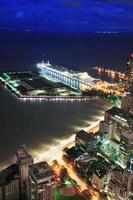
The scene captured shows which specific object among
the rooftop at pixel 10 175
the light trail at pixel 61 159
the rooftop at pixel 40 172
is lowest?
the light trail at pixel 61 159

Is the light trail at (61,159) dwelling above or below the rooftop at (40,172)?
below

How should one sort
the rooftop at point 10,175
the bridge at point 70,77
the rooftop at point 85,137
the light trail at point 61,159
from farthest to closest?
the bridge at point 70,77
the rooftop at point 85,137
the light trail at point 61,159
the rooftop at point 10,175

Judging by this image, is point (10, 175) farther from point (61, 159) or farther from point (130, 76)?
point (130, 76)

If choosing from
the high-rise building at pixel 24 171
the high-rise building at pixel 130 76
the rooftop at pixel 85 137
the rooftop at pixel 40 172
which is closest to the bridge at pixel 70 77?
the high-rise building at pixel 130 76

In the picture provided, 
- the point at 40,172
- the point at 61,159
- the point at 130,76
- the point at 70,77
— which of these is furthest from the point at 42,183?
the point at 130,76

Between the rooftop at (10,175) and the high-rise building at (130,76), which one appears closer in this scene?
the rooftop at (10,175)

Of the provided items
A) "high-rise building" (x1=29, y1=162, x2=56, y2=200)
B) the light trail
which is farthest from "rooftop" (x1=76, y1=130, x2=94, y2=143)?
"high-rise building" (x1=29, y1=162, x2=56, y2=200)

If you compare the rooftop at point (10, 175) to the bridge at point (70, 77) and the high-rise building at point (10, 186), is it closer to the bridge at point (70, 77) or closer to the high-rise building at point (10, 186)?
the high-rise building at point (10, 186)

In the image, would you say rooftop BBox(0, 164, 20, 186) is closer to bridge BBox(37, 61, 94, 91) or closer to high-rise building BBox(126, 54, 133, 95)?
bridge BBox(37, 61, 94, 91)
